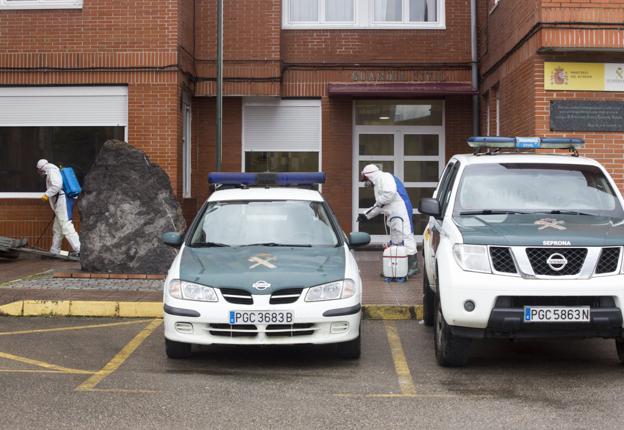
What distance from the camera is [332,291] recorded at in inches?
277

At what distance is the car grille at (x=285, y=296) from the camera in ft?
22.6

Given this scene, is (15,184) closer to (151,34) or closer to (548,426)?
(151,34)

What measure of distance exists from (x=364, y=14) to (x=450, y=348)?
11.2m

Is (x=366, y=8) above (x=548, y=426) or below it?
above

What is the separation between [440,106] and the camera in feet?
56.1

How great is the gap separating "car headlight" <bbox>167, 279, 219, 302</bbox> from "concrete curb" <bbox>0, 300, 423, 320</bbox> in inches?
104

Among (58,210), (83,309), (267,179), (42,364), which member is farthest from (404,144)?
(42,364)

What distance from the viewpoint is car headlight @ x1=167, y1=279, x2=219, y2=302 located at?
22.7 feet

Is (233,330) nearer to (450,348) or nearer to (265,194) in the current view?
(450,348)

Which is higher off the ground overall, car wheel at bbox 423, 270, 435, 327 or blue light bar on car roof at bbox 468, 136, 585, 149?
blue light bar on car roof at bbox 468, 136, 585, 149

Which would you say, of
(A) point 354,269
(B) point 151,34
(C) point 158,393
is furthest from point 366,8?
(C) point 158,393

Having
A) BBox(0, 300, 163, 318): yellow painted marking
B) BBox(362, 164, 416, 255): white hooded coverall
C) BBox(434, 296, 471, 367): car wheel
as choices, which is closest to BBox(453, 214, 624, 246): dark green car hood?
BBox(434, 296, 471, 367): car wheel

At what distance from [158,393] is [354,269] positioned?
83.2 inches

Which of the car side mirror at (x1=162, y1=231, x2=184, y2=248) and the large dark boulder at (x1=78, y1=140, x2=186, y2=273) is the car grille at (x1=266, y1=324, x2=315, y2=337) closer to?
the car side mirror at (x1=162, y1=231, x2=184, y2=248)
